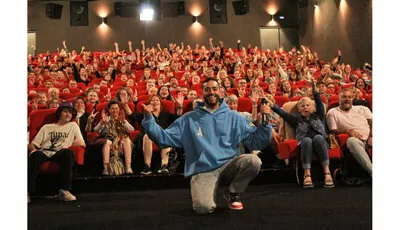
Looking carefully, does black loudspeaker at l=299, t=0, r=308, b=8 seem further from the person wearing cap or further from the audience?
the person wearing cap

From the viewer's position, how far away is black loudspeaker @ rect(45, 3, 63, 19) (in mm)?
13750

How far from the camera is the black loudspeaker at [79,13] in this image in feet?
45.6

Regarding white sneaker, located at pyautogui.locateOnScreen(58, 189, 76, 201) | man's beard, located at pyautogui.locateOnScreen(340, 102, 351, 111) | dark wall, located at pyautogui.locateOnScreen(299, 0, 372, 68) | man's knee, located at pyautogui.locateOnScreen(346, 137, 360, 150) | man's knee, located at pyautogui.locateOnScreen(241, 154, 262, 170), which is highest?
dark wall, located at pyautogui.locateOnScreen(299, 0, 372, 68)

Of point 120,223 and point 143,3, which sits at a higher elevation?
point 143,3

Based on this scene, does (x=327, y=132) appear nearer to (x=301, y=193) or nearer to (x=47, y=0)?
(x=301, y=193)

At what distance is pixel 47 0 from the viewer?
45.6 ft

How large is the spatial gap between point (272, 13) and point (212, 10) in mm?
1816

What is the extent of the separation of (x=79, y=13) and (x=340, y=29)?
291 inches

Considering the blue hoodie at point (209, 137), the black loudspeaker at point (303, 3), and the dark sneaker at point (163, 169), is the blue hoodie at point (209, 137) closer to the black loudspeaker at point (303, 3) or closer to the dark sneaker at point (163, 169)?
the dark sneaker at point (163, 169)

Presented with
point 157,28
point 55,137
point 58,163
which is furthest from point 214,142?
point 157,28

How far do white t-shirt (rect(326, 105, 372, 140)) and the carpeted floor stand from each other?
0.61 metres

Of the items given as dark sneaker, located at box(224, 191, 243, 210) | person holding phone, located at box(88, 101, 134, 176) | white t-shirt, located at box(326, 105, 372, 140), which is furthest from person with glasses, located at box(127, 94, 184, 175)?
white t-shirt, located at box(326, 105, 372, 140)

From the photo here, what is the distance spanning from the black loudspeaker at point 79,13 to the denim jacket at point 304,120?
11228mm
